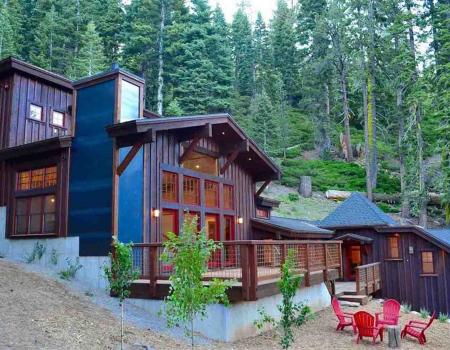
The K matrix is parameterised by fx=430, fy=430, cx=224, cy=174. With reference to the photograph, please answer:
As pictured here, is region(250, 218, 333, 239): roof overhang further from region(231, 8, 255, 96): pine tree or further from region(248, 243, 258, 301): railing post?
region(231, 8, 255, 96): pine tree

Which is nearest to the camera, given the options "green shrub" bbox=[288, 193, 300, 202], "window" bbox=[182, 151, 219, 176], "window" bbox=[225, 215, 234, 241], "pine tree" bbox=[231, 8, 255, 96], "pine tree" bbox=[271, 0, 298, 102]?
"window" bbox=[182, 151, 219, 176]

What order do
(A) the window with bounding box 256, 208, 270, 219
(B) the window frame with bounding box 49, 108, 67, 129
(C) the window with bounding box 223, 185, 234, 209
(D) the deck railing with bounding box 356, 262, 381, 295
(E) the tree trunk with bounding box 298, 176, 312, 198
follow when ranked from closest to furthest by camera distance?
(C) the window with bounding box 223, 185, 234, 209
(D) the deck railing with bounding box 356, 262, 381, 295
(B) the window frame with bounding box 49, 108, 67, 129
(A) the window with bounding box 256, 208, 270, 219
(E) the tree trunk with bounding box 298, 176, 312, 198

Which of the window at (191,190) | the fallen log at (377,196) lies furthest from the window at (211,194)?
the fallen log at (377,196)

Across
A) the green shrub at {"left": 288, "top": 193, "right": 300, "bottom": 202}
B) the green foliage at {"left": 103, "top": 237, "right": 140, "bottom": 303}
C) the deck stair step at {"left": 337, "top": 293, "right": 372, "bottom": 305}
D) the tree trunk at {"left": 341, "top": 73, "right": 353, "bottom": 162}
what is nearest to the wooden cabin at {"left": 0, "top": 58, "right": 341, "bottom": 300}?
the deck stair step at {"left": 337, "top": 293, "right": 372, "bottom": 305}

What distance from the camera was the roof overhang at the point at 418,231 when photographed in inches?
709

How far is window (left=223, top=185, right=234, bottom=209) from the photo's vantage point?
1541cm

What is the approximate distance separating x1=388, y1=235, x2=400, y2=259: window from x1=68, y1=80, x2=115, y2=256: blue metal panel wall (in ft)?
44.6

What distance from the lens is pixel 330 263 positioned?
14.0 m

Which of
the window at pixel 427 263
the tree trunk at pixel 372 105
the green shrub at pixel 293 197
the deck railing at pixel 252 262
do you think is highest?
the tree trunk at pixel 372 105

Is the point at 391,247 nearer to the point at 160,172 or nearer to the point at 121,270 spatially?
the point at 160,172

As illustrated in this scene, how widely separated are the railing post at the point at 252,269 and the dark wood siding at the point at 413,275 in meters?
12.5

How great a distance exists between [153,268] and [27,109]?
9051mm

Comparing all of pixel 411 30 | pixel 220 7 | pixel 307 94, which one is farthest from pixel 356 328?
pixel 220 7

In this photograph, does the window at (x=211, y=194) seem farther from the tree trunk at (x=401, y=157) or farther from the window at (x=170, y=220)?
the tree trunk at (x=401, y=157)
